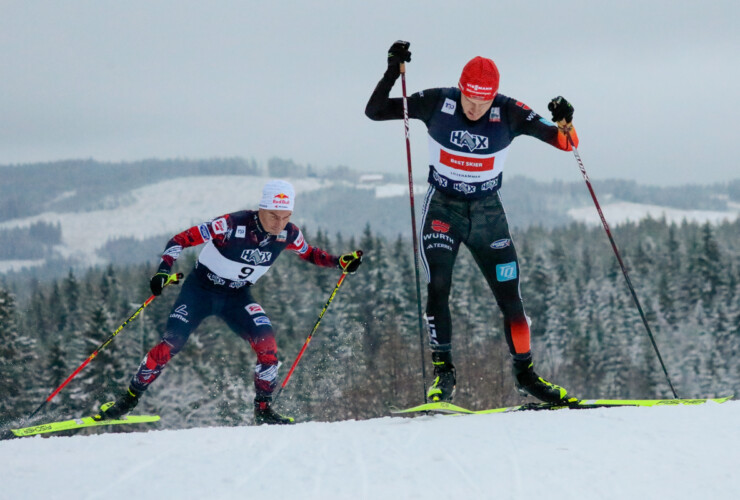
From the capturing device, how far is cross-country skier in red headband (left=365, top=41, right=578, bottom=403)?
577 cm

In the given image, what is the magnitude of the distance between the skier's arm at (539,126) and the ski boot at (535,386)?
1863mm

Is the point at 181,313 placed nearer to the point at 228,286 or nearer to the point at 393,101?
the point at 228,286

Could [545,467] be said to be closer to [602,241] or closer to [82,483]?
[82,483]

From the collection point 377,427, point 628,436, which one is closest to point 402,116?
point 377,427

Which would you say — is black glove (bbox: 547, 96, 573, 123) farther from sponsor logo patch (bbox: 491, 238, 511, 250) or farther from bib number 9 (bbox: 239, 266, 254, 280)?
bib number 9 (bbox: 239, 266, 254, 280)

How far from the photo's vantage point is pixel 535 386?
588 centimetres

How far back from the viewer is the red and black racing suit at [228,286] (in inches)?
277

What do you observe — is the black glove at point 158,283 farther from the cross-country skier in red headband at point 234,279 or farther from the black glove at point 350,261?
the black glove at point 350,261

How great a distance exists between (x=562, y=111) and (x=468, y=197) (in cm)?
103

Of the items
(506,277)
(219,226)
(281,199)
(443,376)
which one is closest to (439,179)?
(506,277)

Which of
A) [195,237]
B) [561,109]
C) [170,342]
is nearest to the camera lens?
[561,109]

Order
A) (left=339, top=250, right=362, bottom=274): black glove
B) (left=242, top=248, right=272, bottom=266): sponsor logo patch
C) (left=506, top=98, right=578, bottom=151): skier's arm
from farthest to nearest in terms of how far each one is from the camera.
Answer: (left=339, top=250, right=362, bottom=274): black glove, (left=242, top=248, right=272, bottom=266): sponsor logo patch, (left=506, top=98, right=578, bottom=151): skier's arm

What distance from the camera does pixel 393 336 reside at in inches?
1533

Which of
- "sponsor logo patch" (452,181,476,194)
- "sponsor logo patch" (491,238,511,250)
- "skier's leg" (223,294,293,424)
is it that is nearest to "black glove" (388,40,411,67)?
"sponsor logo patch" (452,181,476,194)
